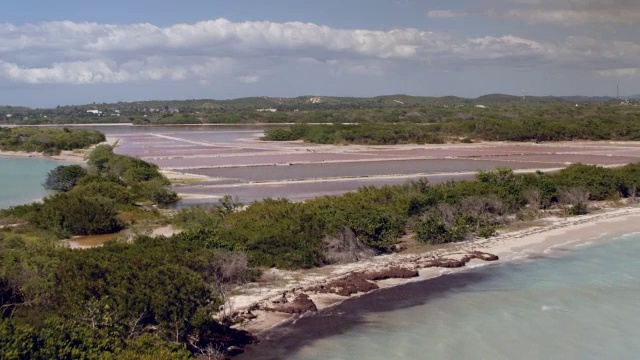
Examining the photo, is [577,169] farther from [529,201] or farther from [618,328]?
[618,328]

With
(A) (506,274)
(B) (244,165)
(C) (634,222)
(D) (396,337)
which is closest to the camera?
(D) (396,337)

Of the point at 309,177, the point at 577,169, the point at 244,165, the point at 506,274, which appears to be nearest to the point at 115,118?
the point at 244,165

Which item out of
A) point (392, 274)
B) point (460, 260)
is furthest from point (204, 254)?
point (460, 260)

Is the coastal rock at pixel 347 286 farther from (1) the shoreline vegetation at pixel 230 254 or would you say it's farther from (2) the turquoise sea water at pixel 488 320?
(2) the turquoise sea water at pixel 488 320

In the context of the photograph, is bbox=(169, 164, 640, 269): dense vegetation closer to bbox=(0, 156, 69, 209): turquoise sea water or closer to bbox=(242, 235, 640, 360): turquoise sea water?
bbox=(242, 235, 640, 360): turquoise sea water

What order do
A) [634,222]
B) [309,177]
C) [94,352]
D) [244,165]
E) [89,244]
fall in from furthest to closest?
[244,165], [309,177], [634,222], [89,244], [94,352]

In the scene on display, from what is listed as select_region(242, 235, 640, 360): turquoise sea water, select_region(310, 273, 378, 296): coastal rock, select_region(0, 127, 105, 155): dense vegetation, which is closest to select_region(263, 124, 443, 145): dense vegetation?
select_region(0, 127, 105, 155): dense vegetation

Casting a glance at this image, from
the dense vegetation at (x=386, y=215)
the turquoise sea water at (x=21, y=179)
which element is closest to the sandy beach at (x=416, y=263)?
the dense vegetation at (x=386, y=215)
